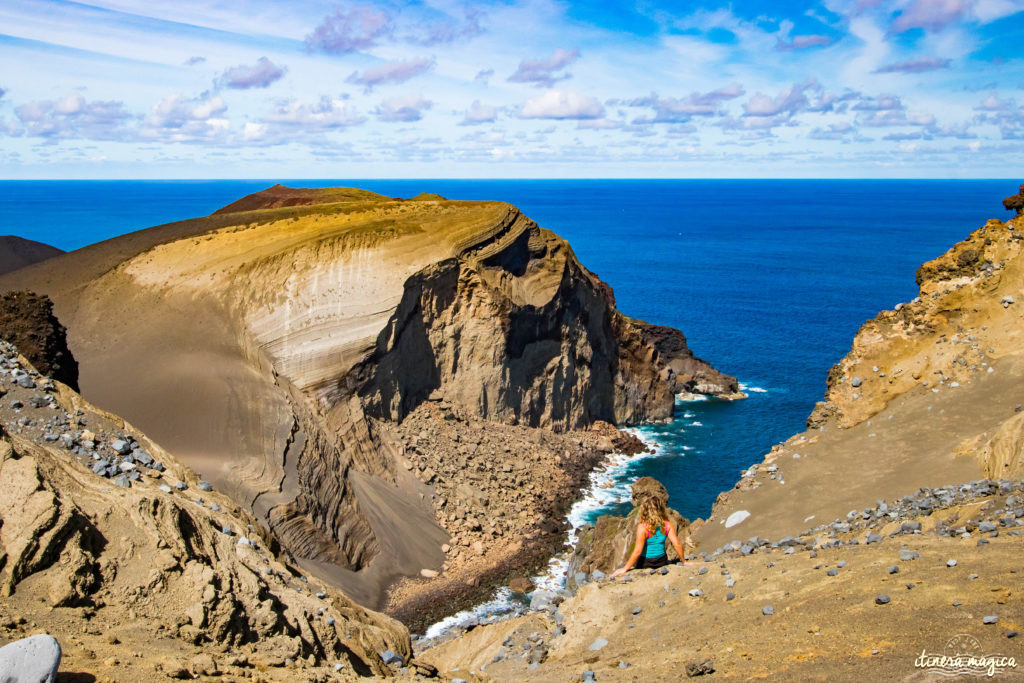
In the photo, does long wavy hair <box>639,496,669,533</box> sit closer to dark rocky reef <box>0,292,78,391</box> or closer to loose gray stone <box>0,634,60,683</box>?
loose gray stone <box>0,634,60,683</box>

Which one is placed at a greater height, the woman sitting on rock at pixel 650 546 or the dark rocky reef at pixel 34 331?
the dark rocky reef at pixel 34 331

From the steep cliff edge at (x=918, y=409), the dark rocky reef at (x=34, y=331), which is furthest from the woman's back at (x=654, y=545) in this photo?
the dark rocky reef at (x=34, y=331)

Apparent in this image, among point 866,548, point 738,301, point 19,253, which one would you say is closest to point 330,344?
point 866,548

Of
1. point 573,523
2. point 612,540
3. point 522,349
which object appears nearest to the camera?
point 612,540

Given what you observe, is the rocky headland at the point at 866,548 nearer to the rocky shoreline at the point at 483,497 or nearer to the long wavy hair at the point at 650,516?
the long wavy hair at the point at 650,516

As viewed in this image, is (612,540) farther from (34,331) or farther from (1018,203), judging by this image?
(1018,203)

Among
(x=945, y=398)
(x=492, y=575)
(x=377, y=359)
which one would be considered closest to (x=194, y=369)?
(x=377, y=359)
